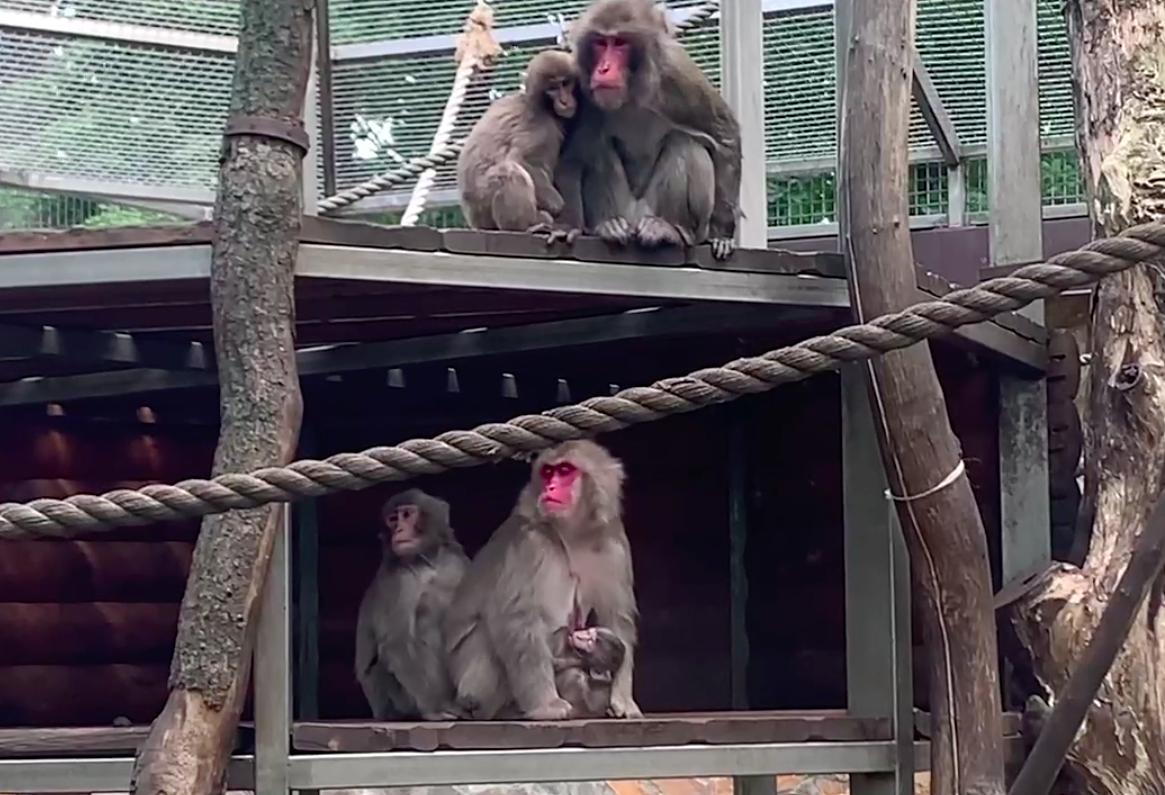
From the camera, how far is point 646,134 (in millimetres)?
6598


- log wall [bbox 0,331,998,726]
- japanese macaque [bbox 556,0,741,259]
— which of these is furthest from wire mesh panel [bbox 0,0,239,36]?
japanese macaque [bbox 556,0,741,259]

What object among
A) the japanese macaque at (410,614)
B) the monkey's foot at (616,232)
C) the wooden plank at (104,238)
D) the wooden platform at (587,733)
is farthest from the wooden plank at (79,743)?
the monkey's foot at (616,232)

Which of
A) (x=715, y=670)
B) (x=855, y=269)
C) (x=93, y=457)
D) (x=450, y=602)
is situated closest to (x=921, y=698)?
(x=715, y=670)

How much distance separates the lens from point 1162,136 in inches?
211

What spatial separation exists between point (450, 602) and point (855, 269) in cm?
227

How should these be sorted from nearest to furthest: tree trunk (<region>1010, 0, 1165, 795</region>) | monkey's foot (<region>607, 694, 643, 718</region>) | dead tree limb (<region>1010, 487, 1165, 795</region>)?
dead tree limb (<region>1010, 487, 1165, 795</region>) → tree trunk (<region>1010, 0, 1165, 795</region>) → monkey's foot (<region>607, 694, 643, 718</region>)

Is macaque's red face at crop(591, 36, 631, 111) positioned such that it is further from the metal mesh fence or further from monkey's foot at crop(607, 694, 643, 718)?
monkey's foot at crop(607, 694, 643, 718)

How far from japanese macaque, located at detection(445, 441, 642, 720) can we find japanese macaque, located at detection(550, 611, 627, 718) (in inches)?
1.6

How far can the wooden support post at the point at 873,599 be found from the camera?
613cm

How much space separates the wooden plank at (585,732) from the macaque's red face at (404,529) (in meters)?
1.37

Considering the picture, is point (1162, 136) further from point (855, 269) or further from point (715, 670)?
point (715, 670)

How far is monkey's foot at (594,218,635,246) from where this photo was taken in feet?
19.1

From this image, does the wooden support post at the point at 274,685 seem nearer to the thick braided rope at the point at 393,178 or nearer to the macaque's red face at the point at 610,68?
the macaque's red face at the point at 610,68

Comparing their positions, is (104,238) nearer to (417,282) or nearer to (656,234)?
(417,282)
